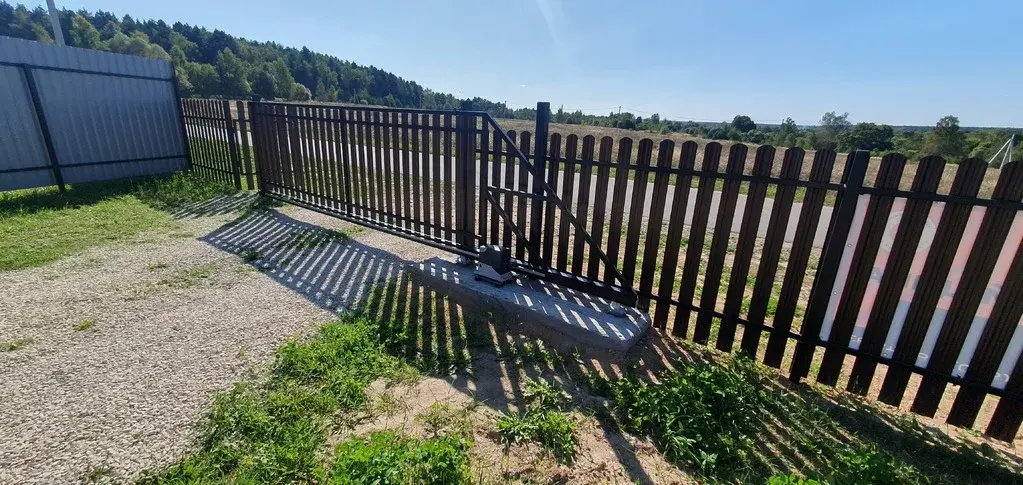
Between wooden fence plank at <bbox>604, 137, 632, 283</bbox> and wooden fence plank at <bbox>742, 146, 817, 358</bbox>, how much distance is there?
1.09 metres

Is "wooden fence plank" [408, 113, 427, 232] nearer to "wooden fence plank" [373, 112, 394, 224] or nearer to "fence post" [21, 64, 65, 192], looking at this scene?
"wooden fence plank" [373, 112, 394, 224]

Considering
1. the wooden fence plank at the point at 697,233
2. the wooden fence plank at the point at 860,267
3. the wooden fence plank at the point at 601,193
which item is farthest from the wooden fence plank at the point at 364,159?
the wooden fence plank at the point at 860,267

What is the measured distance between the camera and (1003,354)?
256 centimetres

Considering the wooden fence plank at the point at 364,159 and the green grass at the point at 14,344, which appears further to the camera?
the wooden fence plank at the point at 364,159

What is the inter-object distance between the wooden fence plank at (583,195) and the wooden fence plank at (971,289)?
2.37 m

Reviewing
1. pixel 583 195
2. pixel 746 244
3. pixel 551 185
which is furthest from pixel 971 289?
pixel 551 185

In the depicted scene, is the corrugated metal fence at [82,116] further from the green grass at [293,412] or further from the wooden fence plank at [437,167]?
the green grass at [293,412]

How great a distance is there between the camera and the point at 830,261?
294 cm

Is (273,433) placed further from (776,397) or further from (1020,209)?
(1020,209)

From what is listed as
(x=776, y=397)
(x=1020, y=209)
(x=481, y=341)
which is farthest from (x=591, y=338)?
(x=1020, y=209)

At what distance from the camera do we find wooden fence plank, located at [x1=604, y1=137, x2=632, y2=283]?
3607mm

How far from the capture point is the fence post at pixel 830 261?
2750mm

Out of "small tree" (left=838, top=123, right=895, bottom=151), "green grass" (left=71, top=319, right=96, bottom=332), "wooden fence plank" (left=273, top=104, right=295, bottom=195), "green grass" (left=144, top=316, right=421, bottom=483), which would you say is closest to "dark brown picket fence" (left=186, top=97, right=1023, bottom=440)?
"green grass" (left=144, top=316, right=421, bottom=483)

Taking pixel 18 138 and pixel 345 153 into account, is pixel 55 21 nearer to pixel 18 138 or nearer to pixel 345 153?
pixel 18 138
